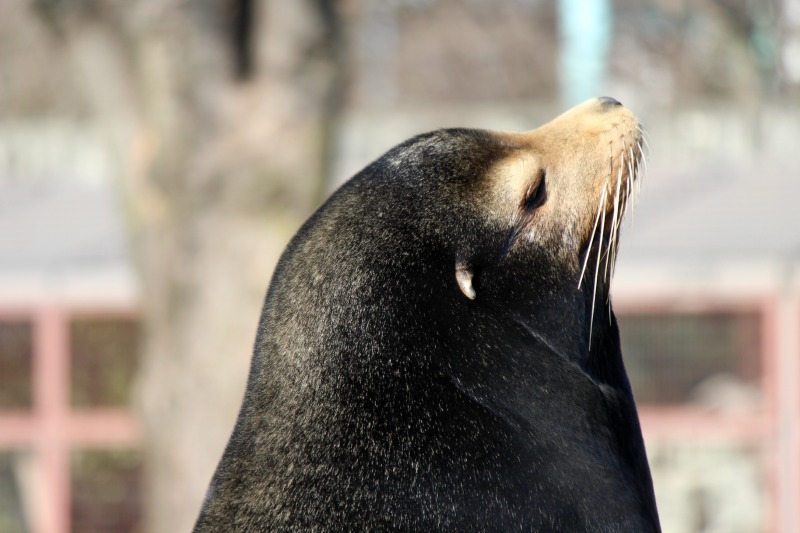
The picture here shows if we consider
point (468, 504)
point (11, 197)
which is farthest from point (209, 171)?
point (11, 197)

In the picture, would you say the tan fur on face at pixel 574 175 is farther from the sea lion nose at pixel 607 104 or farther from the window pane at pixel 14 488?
the window pane at pixel 14 488

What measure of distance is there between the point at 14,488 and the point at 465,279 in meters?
8.03

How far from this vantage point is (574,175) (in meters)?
2.84

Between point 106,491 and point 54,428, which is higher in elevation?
point 54,428

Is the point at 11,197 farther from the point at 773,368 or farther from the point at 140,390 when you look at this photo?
the point at 773,368

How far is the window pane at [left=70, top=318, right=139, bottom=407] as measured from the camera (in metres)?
10.5

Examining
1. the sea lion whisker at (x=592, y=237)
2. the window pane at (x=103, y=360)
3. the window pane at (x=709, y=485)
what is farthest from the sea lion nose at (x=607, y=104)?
the window pane at (x=103, y=360)

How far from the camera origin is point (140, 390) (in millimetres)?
7367

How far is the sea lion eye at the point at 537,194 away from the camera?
2734 mm

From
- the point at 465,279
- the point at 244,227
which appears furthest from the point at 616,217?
the point at 244,227

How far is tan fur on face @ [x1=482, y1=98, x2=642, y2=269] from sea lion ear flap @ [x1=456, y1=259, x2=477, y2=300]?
170mm

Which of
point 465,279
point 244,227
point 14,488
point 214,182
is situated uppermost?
point 465,279

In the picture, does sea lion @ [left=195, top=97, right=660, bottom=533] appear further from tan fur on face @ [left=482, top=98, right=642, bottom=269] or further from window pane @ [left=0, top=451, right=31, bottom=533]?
window pane @ [left=0, top=451, right=31, bottom=533]

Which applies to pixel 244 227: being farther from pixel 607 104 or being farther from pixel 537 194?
pixel 537 194
